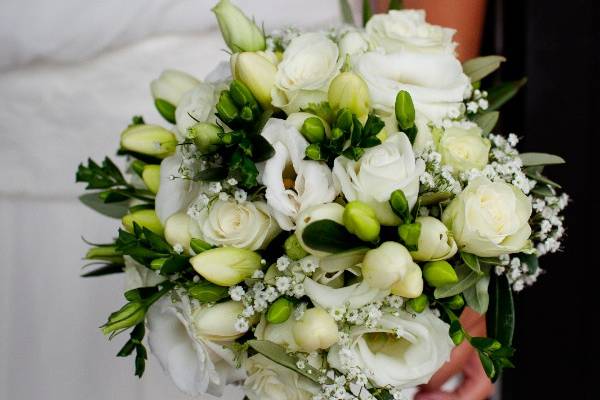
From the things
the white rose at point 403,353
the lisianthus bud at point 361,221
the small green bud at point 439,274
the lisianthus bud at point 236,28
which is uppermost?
the lisianthus bud at point 236,28

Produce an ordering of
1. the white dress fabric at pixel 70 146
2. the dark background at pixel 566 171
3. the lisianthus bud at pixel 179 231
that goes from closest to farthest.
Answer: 1. the lisianthus bud at pixel 179 231
2. the dark background at pixel 566 171
3. the white dress fabric at pixel 70 146

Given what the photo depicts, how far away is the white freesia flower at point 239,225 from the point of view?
63 centimetres

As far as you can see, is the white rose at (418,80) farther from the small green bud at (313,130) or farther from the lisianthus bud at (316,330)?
the lisianthus bud at (316,330)

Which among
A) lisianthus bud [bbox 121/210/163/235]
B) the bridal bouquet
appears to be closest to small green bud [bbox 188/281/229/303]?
the bridal bouquet

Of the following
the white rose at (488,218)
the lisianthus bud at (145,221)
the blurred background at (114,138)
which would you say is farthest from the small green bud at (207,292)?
the blurred background at (114,138)

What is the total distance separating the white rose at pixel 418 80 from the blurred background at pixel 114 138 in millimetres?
297

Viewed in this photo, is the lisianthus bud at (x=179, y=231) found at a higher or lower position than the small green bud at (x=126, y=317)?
higher

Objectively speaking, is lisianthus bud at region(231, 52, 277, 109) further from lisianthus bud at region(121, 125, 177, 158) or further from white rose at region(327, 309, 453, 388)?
white rose at region(327, 309, 453, 388)

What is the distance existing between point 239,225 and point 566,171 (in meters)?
0.52

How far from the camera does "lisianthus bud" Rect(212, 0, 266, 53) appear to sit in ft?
2.34

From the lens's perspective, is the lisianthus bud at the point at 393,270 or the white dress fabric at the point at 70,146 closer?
the lisianthus bud at the point at 393,270

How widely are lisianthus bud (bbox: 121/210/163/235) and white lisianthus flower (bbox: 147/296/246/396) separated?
0.08 meters

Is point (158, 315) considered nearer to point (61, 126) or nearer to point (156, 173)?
point (156, 173)

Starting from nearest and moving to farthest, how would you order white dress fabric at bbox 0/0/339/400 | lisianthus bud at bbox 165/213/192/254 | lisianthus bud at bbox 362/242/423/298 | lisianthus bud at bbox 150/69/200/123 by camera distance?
lisianthus bud at bbox 362/242/423/298 < lisianthus bud at bbox 165/213/192/254 < lisianthus bud at bbox 150/69/200/123 < white dress fabric at bbox 0/0/339/400
